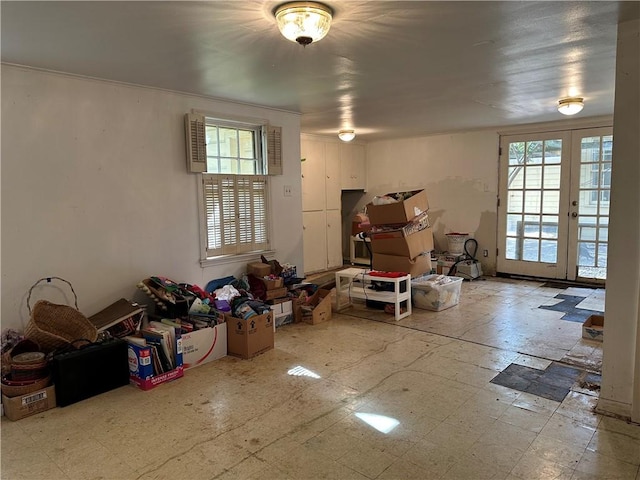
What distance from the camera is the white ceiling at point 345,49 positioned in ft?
7.75

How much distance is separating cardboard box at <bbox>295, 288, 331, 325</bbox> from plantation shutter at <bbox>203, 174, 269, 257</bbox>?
0.82m

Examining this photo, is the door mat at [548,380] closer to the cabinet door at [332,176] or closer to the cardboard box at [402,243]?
the cardboard box at [402,243]

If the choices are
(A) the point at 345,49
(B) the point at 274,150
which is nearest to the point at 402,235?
(B) the point at 274,150

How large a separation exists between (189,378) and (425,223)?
3312 mm

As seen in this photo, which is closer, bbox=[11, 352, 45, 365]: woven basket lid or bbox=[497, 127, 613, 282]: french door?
bbox=[11, 352, 45, 365]: woven basket lid

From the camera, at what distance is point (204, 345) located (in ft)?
12.0

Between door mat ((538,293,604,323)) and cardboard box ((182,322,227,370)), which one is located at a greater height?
cardboard box ((182,322,227,370))

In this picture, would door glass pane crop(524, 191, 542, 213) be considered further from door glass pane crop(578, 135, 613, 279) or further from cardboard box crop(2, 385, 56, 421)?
cardboard box crop(2, 385, 56, 421)

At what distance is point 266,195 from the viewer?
5070 millimetres

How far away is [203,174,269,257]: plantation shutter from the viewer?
4543mm

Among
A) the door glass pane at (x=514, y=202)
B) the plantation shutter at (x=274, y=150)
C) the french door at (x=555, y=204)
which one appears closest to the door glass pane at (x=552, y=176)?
the french door at (x=555, y=204)

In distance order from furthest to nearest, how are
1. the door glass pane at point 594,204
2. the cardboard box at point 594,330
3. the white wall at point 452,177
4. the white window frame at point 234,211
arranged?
the white wall at point 452,177, the door glass pane at point 594,204, the white window frame at point 234,211, the cardboard box at point 594,330

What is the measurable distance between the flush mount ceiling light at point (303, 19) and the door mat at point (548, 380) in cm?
265

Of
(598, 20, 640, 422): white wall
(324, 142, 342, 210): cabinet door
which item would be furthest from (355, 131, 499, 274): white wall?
(598, 20, 640, 422): white wall
